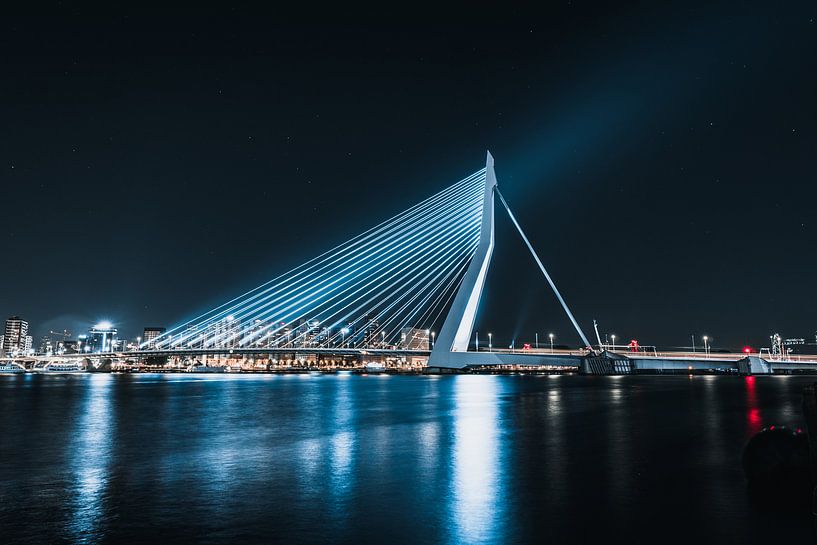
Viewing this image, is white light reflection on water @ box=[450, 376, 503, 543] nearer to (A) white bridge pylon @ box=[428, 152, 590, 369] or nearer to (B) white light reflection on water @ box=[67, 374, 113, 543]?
(B) white light reflection on water @ box=[67, 374, 113, 543]

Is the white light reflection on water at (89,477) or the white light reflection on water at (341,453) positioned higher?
the white light reflection on water at (89,477)

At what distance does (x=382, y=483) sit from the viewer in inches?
326

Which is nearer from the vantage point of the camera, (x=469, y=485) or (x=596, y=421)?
(x=469, y=485)

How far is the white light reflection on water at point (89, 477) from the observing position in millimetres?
6031

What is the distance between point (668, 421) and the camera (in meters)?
17.5

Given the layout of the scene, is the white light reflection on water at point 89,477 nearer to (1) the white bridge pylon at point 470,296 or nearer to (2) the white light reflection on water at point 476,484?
(2) the white light reflection on water at point 476,484

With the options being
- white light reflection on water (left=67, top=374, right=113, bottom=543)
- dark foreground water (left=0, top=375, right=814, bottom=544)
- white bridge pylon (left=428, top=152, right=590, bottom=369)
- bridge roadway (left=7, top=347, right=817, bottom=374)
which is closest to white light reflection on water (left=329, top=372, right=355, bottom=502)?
dark foreground water (left=0, top=375, right=814, bottom=544)

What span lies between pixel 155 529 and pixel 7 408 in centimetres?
2126

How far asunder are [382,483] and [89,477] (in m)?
4.28

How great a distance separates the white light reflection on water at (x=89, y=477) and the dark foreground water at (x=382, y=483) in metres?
0.03

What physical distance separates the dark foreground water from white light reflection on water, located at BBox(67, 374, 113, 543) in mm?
34

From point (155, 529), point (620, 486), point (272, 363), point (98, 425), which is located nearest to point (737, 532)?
point (620, 486)

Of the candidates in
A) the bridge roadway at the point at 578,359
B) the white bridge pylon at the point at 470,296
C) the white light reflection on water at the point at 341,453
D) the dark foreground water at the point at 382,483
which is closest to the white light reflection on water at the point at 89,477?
the dark foreground water at the point at 382,483

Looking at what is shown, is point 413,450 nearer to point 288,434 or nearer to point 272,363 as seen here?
point 288,434
